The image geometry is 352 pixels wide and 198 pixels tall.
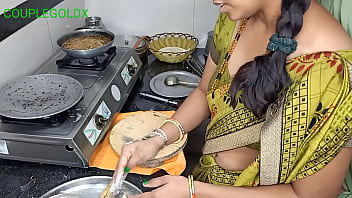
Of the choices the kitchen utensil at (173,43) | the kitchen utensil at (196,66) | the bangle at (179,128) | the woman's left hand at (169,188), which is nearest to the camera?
the woman's left hand at (169,188)

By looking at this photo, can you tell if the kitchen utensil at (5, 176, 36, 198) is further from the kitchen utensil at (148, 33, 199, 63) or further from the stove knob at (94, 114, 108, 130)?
the kitchen utensil at (148, 33, 199, 63)

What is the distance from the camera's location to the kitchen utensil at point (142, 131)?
1.02 m

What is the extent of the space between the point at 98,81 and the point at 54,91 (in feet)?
0.58

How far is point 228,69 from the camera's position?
102 cm

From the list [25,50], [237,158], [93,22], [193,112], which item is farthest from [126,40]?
[237,158]

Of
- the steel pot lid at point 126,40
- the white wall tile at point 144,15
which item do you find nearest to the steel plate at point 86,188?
the steel pot lid at point 126,40

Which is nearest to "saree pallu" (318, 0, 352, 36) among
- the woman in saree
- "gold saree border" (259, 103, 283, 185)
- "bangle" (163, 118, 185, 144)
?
the woman in saree

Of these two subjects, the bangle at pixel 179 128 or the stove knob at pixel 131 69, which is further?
the stove knob at pixel 131 69

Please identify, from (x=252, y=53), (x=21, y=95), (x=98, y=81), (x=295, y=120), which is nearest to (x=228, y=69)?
(x=252, y=53)

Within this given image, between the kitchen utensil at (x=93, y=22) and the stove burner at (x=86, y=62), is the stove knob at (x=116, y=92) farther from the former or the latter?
the kitchen utensil at (x=93, y=22)

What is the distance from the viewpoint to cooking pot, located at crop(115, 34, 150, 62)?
1.57 metres

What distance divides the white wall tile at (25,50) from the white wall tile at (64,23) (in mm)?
36

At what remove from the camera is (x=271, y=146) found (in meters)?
0.85

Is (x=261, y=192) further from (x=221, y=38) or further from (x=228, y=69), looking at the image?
(x=221, y=38)
